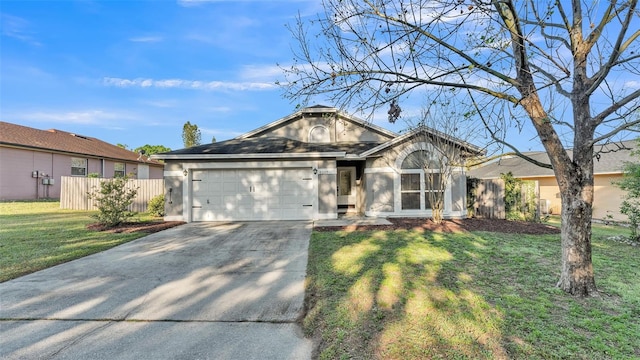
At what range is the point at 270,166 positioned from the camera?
11.4 meters

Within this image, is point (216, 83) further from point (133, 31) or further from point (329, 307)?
point (329, 307)

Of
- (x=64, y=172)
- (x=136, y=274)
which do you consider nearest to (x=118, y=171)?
(x=64, y=172)

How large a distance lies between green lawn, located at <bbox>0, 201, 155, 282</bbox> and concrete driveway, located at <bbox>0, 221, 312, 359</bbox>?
487 mm

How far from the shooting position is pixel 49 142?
18.6 m

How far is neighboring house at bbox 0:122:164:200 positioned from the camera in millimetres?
15914

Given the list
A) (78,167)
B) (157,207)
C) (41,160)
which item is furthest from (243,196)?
(78,167)

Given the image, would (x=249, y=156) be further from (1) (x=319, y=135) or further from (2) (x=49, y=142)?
(2) (x=49, y=142)

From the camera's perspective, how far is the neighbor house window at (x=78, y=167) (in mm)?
19438

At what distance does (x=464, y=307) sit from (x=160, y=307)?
13.0 ft

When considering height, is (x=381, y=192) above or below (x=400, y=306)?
above

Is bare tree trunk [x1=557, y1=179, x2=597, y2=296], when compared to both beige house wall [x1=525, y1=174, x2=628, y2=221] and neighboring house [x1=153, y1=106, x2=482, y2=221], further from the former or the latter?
beige house wall [x1=525, y1=174, x2=628, y2=221]

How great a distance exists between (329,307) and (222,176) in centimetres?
891

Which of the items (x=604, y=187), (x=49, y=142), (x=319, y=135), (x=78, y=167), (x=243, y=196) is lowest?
(x=243, y=196)

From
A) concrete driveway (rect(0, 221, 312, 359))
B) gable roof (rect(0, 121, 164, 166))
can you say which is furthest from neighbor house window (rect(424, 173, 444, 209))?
gable roof (rect(0, 121, 164, 166))
